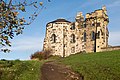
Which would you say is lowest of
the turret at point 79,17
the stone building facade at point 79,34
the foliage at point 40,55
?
the foliage at point 40,55

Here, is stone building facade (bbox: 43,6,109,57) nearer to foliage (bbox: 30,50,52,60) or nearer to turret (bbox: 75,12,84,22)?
turret (bbox: 75,12,84,22)

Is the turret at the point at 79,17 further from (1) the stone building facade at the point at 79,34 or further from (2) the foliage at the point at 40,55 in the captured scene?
(2) the foliage at the point at 40,55

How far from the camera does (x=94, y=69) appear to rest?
26.0 m

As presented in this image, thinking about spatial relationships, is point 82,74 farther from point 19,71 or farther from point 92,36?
point 92,36

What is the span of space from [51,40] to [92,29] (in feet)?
34.6

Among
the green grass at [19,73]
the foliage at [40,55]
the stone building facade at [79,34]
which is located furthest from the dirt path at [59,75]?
the stone building facade at [79,34]

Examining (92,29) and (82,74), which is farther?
(92,29)

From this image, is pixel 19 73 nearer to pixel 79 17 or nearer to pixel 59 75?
pixel 59 75

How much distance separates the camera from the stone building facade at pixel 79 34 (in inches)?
2495

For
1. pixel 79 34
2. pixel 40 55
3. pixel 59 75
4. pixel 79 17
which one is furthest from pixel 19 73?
pixel 79 17

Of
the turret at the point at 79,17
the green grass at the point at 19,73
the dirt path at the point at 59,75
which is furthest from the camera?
the turret at the point at 79,17

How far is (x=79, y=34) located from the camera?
218 ft

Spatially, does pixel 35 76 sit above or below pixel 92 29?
below

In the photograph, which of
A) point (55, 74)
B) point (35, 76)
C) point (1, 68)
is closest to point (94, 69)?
point (55, 74)
